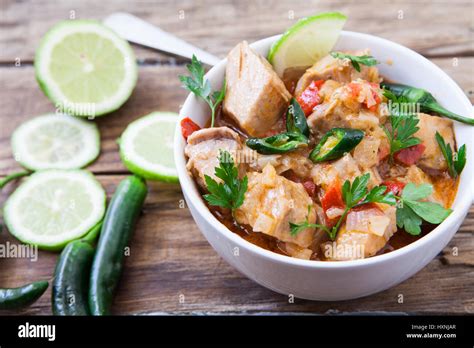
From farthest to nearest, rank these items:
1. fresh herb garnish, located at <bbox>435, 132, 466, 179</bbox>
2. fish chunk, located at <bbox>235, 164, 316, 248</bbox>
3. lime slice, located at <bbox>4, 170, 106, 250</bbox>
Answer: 1. lime slice, located at <bbox>4, 170, 106, 250</bbox>
2. fresh herb garnish, located at <bbox>435, 132, 466, 179</bbox>
3. fish chunk, located at <bbox>235, 164, 316, 248</bbox>

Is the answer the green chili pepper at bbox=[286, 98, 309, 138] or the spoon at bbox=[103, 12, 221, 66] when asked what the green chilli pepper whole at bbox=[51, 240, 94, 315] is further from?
the spoon at bbox=[103, 12, 221, 66]

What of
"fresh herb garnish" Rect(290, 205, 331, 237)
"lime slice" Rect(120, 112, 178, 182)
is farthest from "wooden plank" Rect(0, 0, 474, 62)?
"fresh herb garnish" Rect(290, 205, 331, 237)

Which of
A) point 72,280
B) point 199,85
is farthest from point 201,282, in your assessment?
point 199,85

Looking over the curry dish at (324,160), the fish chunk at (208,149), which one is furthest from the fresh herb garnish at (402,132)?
the fish chunk at (208,149)

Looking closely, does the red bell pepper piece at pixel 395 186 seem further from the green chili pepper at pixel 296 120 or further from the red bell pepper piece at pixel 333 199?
the green chili pepper at pixel 296 120

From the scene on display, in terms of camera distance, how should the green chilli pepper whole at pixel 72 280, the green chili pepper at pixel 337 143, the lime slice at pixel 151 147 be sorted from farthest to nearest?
the lime slice at pixel 151 147, the green chilli pepper whole at pixel 72 280, the green chili pepper at pixel 337 143

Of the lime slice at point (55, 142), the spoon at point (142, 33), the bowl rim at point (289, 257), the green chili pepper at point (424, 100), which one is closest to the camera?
the bowl rim at point (289, 257)

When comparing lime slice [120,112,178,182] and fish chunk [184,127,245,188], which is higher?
fish chunk [184,127,245,188]
